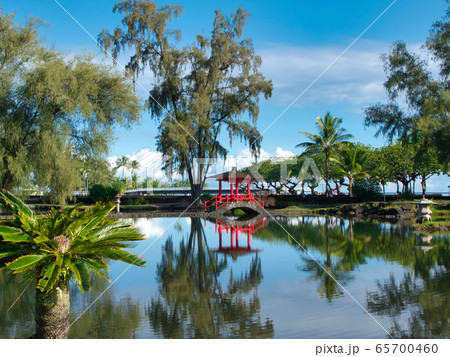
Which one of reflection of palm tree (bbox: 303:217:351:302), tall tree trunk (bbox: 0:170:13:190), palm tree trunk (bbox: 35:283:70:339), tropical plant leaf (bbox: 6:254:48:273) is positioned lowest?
reflection of palm tree (bbox: 303:217:351:302)

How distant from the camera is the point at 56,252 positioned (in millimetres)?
5469

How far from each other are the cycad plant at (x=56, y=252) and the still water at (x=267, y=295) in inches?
26.1

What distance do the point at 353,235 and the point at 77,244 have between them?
46.0 ft

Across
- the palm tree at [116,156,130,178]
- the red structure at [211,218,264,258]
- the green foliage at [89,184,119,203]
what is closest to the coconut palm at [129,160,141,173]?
the palm tree at [116,156,130,178]

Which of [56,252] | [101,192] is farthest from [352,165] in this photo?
[56,252]

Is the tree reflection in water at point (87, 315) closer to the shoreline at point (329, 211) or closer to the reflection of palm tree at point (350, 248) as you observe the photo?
the reflection of palm tree at point (350, 248)

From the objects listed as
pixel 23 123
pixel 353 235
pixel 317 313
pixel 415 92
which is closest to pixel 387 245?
pixel 353 235

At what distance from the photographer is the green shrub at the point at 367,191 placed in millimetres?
35509

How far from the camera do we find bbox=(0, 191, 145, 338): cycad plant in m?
5.41

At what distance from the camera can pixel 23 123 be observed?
23594 millimetres

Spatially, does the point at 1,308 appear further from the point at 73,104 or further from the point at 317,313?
the point at 73,104

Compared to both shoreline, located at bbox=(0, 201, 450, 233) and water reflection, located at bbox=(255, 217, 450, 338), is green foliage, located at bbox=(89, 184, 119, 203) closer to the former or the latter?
shoreline, located at bbox=(0, 201, 450, 233)

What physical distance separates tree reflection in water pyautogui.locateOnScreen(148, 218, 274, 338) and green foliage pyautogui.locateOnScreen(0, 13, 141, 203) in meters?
14.2

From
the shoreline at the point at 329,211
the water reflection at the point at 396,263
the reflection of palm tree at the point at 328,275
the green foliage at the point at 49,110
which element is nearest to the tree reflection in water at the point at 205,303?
the reflection of palm tree at the point at 328,275
